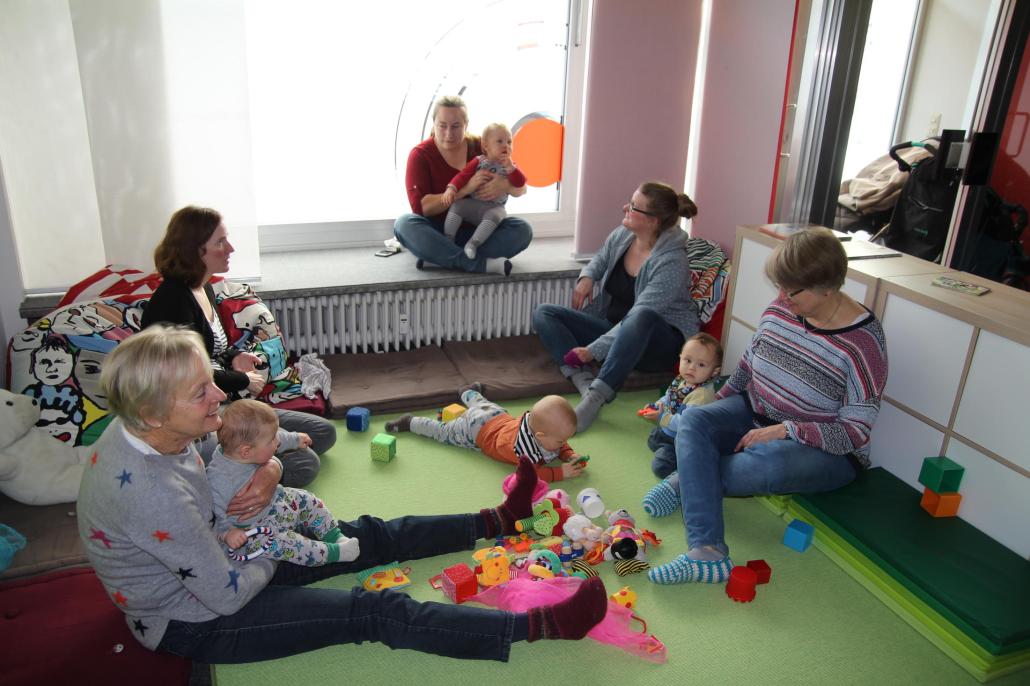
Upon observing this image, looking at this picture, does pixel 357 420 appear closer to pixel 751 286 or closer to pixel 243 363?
pixel 243 363

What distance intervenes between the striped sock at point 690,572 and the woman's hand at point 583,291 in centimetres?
179

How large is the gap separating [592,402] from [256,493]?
1.69 m

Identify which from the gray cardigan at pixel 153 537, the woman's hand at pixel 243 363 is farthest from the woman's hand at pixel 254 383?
the gray cardigan at pixel 153 537

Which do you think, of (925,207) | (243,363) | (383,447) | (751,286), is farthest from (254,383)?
(925,207)

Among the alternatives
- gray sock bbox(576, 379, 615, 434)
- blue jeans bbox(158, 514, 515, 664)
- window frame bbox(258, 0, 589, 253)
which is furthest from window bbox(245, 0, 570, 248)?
blue jeans bbox(158, 514, 515, 664)

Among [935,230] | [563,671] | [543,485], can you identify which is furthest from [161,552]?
[935,230]

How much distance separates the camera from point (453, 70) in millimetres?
4227

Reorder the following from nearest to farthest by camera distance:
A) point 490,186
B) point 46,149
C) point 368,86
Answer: point 46,149, point 490,186, point 368,86

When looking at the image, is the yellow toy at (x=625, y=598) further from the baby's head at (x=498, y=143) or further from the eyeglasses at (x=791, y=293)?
the baby's head at (x=498, y=143)

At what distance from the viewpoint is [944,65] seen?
16.2 feet

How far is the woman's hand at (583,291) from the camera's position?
3.97 meters

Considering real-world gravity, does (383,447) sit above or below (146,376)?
below

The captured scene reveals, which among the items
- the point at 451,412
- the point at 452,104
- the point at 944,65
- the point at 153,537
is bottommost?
the point at 451,412

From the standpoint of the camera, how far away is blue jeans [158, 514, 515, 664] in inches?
75.6
